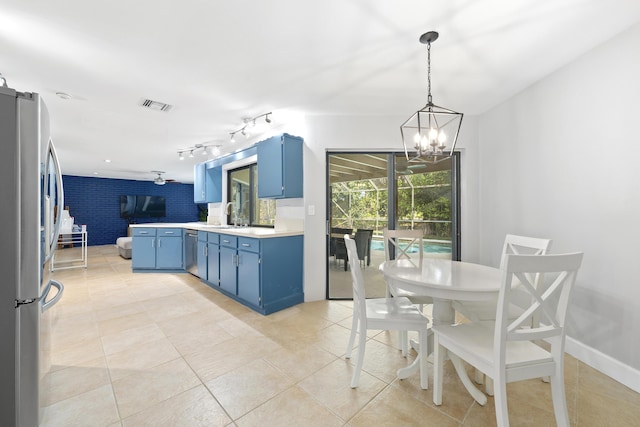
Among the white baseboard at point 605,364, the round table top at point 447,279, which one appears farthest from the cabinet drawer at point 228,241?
the white baseboard at point 605,364

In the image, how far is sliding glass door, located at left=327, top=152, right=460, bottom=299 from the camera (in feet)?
→ 11.5

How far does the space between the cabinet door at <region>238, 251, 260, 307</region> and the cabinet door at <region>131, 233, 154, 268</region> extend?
2.76m

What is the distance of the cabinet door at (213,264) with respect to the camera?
3.80 m

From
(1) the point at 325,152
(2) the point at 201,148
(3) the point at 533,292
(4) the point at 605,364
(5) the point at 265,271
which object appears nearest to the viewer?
(3) the point at 533,292

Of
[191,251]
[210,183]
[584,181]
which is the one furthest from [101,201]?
[584,181]

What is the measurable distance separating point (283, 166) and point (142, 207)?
863 centimetres

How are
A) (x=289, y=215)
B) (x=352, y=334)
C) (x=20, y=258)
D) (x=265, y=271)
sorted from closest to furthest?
(x=20, y=258), (x=352, y=334), (x=265, y=271), (x=289, y=215)

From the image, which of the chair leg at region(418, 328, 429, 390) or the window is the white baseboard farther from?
the window

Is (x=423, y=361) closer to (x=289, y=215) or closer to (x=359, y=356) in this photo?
(x=359, y=356)

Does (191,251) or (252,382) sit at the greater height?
(191,251)

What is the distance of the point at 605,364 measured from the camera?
196 centimetres

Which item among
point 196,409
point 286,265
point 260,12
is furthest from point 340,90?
point 196,409

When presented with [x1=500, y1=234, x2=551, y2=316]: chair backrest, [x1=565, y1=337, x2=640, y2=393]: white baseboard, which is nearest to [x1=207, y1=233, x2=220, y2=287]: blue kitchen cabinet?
[x1=500, y1=234, x2=551, y2=316]: chair backrest

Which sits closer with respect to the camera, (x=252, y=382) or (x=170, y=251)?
(x=252, y=382)
